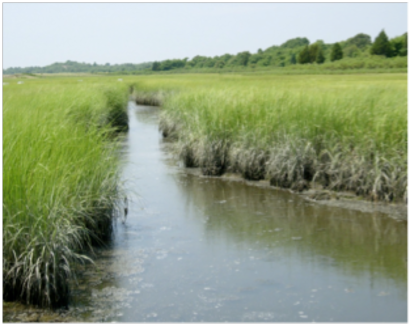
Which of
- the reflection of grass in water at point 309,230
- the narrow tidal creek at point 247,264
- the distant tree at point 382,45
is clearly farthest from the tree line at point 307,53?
the narrow tidal creek at point 247,264

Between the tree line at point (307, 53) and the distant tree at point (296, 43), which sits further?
the distant tree at point (296, 43)

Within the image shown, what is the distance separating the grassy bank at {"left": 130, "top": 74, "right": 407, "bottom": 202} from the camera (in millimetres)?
7359

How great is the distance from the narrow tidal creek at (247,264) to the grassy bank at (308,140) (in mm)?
625

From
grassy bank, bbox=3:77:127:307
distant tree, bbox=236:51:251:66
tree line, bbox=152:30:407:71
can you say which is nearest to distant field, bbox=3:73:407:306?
grassy bank, bbox=3:77:127:307

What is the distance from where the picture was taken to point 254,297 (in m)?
4.42

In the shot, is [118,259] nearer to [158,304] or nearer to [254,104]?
[158,304]

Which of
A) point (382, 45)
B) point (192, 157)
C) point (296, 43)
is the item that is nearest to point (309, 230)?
point (192, 157)

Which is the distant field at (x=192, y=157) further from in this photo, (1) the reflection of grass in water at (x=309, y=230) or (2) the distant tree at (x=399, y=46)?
(2) the distant tree at (x=399, y=46)

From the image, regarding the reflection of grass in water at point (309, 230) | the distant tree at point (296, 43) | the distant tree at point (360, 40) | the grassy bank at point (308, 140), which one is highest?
the distant tree at point (296, 43)

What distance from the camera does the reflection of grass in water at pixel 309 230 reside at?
5.37m

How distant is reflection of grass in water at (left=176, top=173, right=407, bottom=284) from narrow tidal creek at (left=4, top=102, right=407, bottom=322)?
1 cm

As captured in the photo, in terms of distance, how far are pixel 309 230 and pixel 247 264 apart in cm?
153

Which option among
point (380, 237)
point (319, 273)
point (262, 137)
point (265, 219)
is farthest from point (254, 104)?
point (319, 273)

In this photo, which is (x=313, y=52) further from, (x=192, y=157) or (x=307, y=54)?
(x=192, y=157)
